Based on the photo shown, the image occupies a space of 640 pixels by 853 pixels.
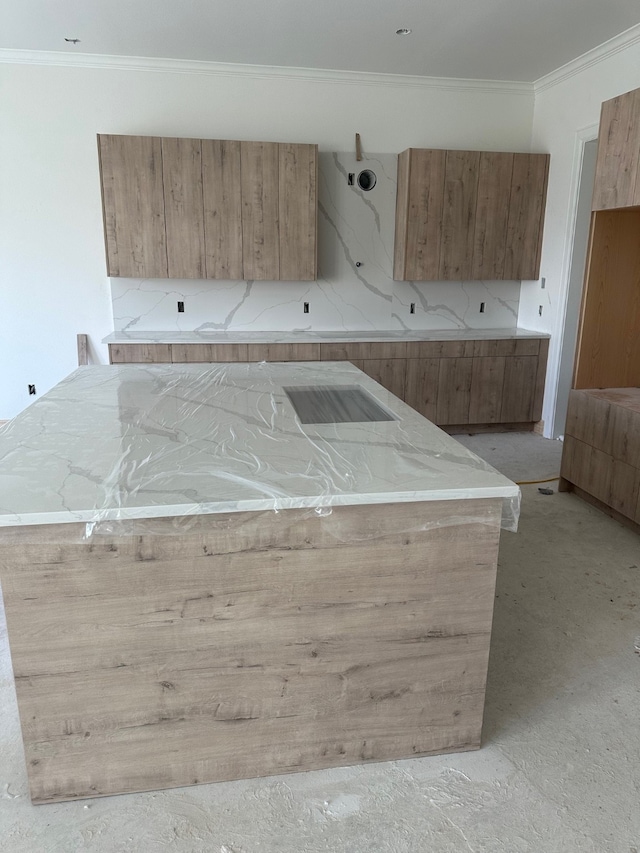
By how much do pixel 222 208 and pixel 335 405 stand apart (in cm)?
245

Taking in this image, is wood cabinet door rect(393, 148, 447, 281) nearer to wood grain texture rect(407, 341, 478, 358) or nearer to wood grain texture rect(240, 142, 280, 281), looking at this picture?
wood grain texture rect(407, 341, 478, 358)

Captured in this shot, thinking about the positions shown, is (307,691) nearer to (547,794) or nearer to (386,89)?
(547,794)

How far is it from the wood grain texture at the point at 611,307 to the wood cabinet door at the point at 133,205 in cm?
286

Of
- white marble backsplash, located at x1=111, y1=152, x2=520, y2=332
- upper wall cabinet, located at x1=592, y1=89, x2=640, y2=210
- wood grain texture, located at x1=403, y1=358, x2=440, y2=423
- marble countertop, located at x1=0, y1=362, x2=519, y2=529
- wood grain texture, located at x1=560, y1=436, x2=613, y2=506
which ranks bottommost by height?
wood grain texture, located at x1=560, y1=436, x2=613, y2=506

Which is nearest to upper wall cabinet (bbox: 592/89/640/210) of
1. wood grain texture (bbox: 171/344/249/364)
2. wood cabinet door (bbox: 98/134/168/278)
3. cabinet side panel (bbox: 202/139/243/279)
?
cabinet side panel (bbox: 202/139/243/279)

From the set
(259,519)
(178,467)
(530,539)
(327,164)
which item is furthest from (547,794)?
(327,164)

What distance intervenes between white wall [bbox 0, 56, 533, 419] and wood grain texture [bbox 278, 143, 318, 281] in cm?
45

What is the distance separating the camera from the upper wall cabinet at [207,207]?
13.9 ft

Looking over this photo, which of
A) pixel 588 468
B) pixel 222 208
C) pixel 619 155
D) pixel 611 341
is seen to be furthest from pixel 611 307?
pixel 222 208

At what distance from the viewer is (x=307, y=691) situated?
1.67 m

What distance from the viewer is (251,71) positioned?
14.8 feet

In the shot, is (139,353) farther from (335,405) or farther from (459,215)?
(459,215)

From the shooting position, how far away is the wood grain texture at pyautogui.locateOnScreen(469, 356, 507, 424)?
4.82 metres

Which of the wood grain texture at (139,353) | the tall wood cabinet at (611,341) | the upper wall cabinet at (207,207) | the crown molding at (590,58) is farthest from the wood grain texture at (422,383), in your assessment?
the crown molding at (590,58)
